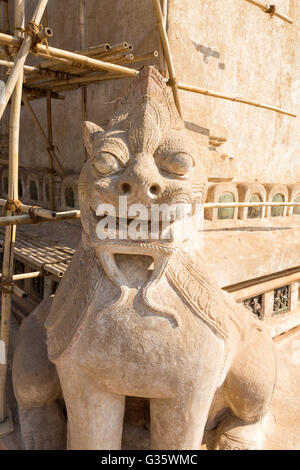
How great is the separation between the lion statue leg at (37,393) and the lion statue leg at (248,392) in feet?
3.23

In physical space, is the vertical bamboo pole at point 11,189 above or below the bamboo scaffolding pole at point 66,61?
below

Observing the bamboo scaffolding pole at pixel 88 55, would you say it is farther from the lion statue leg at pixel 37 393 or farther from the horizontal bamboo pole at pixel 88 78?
the lion statue leg at pixel 37 393

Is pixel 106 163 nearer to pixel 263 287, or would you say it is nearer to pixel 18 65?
pixel 18 65

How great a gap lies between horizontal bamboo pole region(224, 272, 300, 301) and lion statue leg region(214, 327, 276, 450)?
1.30 meters

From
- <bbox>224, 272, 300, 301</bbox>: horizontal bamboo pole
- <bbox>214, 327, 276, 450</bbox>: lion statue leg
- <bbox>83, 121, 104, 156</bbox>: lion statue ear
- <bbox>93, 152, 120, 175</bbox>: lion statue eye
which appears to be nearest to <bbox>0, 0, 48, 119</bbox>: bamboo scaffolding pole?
<bbox>83, 121, 104, 156</bbox>: lion statue ear

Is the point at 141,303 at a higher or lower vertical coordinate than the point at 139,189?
lower

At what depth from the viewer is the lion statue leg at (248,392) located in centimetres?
180

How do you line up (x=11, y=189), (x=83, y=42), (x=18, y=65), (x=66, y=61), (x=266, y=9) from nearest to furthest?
(x=18, y=65)
(x=11, y=189)
(x=66, y=61)
(x=83, y=42)
(x=266, y=9)

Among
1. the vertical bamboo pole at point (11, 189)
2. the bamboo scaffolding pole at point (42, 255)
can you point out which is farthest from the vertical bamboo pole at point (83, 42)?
the vertical bamboo pole at point (11, 189)

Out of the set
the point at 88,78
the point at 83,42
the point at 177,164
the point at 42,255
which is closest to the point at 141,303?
the point at 177,164

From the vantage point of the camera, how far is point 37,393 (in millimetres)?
1853

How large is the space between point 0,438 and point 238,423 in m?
1.56

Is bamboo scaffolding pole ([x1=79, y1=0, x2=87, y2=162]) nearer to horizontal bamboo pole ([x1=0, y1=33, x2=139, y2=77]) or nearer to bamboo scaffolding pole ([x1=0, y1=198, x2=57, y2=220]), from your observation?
horizontal bamboo pole ([x1=0, y1=33, x2=139, y2=77])

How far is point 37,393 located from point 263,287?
8.30 feet
